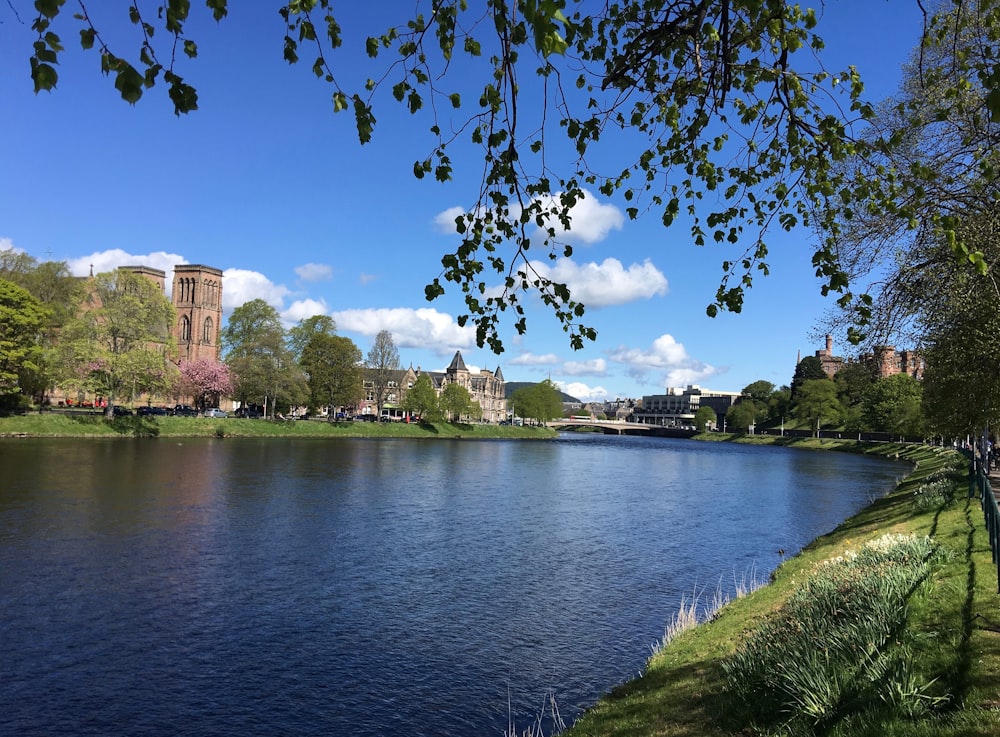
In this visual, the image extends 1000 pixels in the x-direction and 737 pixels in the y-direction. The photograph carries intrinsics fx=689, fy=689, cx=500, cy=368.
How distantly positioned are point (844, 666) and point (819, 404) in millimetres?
154287

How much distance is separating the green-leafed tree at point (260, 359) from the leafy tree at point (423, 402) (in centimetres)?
2868

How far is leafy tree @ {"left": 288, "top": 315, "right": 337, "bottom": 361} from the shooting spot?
105188 mm

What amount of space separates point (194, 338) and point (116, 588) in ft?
400

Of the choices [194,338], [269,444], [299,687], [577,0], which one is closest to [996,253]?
[577,0]

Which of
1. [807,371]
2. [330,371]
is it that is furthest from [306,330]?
[807,371]

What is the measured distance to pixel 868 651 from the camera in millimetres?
9375

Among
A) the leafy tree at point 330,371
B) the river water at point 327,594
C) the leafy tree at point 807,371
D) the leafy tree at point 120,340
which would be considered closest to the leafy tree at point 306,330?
the leafy tree at point 330,371

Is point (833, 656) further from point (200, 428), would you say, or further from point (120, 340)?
point (200, 428)

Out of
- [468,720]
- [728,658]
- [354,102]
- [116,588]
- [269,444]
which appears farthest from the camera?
[269,444]

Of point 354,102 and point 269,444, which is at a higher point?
point 354,102

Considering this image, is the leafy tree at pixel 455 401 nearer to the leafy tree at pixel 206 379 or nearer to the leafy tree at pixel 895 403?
the leafy tree at pixel 206 379

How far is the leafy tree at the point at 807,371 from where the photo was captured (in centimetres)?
18162

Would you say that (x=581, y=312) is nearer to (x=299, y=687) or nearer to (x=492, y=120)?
(x=492, y=120)

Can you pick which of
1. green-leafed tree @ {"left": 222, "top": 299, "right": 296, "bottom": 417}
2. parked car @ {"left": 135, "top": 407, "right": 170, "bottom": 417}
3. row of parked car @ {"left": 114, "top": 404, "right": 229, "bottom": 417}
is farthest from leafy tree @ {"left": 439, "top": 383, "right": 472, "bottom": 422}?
parked car @ {"left": 135, "top": 407, "right": 170, "bottom": 417}
